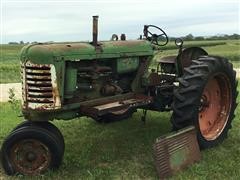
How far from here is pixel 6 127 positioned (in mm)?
8023

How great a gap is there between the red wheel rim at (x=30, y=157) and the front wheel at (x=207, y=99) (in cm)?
177

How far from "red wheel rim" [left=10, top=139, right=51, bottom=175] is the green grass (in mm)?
152

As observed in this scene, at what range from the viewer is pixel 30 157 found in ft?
17.6

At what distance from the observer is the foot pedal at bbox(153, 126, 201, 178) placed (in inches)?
207

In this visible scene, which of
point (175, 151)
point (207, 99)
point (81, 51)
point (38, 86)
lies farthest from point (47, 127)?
point (207, 99)

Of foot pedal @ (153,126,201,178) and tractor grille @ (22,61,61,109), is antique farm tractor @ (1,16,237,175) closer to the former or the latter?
tractor grille @ (22,61,61,109)

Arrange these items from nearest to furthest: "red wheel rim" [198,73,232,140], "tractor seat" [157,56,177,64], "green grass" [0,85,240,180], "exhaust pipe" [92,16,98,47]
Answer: "green grass" [0,85,240,180] → "exhaust pipe" [92,16,98,47] → "red wheel rim" [198,73,232,140] → "tractor seat" [157,56,177,64]

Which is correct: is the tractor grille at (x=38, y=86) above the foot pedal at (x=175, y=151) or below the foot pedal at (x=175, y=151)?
above

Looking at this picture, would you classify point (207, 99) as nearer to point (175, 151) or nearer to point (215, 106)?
point (215, 106)

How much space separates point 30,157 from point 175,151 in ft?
5.63

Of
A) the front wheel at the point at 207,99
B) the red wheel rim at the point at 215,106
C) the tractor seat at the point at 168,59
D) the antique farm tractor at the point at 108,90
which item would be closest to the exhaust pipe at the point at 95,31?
the antique farm tractor at the point at 108,90

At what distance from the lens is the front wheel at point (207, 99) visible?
237 inches

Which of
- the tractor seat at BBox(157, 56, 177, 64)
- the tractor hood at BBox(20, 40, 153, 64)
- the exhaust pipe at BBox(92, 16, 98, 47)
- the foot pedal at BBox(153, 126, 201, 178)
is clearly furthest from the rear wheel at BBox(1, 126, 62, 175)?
the tractor seat at BBox(157, 56, 177, 64)

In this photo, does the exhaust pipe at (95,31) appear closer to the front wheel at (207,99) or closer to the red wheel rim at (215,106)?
the front wheel at (207,99)
